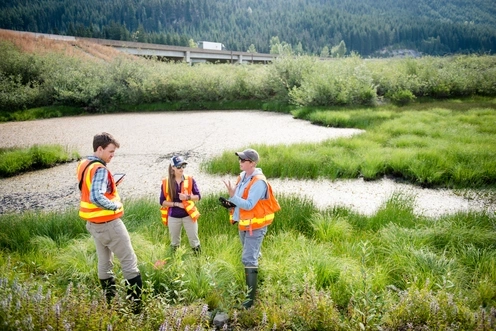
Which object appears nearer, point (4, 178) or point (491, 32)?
point (4, 178)

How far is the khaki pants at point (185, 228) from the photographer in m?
4.62

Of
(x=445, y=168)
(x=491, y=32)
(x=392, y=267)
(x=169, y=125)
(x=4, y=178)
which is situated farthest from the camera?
(x=491, y=32)

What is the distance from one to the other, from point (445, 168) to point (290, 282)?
698cm

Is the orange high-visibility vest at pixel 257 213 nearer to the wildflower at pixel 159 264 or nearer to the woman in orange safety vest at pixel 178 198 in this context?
the woman in orange safety vest at pixel 178 198

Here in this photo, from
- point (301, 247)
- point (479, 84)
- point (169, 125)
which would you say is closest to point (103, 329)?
point (301, 247)

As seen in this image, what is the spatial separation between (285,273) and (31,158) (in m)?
10.0

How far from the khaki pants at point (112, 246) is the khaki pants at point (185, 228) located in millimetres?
981

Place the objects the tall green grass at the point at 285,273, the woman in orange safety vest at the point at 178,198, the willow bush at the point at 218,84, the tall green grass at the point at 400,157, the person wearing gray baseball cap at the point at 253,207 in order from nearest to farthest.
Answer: the tall green grass at the point at 285,273
the person wearing gray baseball cap at the point at 253,207
the woman in orange safety vest at the point at 178,198
the tall green grass at the point at 400,157
the willow bush at the point at 218,84

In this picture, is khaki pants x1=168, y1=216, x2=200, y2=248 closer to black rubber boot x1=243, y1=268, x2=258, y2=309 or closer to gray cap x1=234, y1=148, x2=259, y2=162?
black rubber boot x1=243, y1=268, x2=258, y2=309

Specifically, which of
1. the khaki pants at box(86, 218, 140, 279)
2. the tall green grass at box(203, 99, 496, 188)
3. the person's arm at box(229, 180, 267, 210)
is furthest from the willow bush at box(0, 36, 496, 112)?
the khaki pants at box(86, 218, 140, 279)

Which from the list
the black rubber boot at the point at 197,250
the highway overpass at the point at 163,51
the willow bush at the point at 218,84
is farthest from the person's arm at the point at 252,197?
the highway overpass at the point at 163,51

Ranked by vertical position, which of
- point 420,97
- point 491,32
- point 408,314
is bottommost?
point 408,314

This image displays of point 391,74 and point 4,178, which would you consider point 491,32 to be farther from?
point 4,178

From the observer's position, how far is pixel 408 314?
3312 mm
